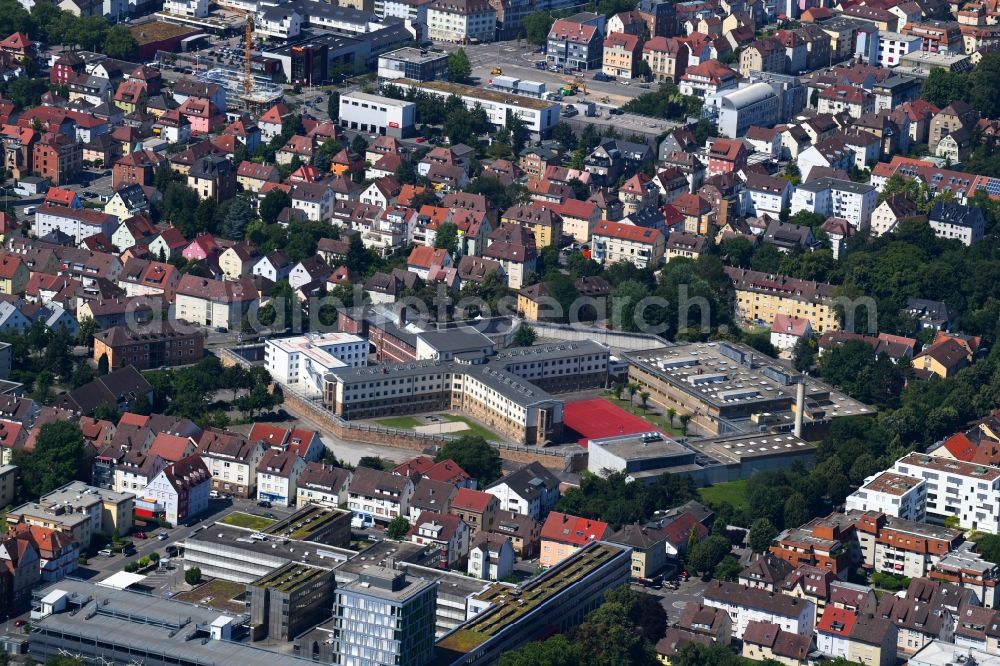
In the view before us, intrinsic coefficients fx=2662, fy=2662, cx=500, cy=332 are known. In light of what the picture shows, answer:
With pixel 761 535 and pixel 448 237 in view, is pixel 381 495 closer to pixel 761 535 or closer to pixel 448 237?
pixel 761 535

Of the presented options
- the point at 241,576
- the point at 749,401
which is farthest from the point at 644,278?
the point at 241,576

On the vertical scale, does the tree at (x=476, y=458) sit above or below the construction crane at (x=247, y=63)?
below

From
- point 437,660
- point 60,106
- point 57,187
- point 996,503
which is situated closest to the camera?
point 437,660

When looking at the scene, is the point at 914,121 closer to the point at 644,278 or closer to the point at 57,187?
the point at 644,278

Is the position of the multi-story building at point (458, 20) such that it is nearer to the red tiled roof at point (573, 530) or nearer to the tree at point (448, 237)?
the tree at point (448, 237)

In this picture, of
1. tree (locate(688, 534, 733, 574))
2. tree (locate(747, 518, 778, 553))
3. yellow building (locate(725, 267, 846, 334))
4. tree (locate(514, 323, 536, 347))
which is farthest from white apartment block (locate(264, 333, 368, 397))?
tree (locate(747, 518, 778, 553))

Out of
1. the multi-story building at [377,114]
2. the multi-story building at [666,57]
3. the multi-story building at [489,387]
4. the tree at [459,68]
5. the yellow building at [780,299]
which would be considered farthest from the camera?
the multi-story building at [666,57]

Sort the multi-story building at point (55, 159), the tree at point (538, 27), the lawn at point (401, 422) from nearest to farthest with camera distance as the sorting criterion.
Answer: the lawn at point (401, 422) < the multi-story building at point (55, 159) < the tree at point (538, 27)

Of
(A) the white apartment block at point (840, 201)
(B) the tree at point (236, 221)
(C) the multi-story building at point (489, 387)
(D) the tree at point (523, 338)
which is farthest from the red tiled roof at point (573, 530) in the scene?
(A) the white apartment block at point (840, 201)

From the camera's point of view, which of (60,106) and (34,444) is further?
(60,106)
